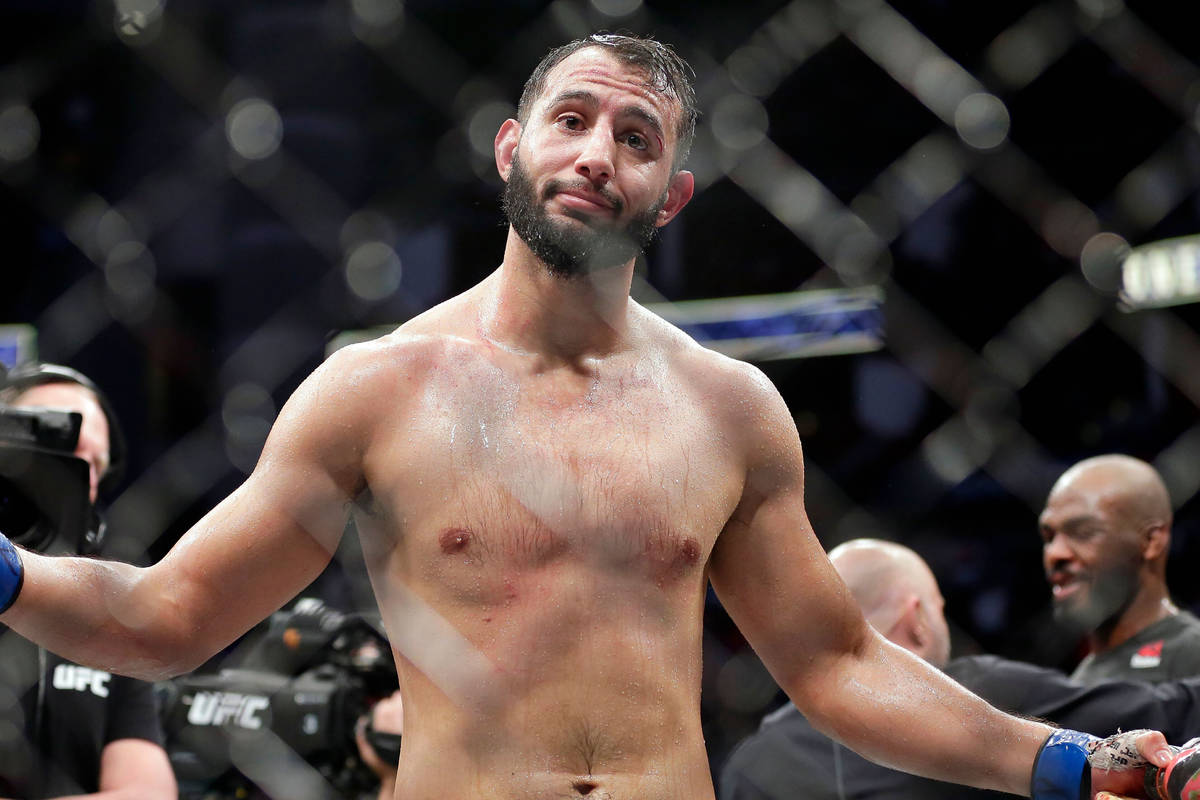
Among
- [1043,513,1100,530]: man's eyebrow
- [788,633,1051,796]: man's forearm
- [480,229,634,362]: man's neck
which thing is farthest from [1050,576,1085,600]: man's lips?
[480,229,634,362]: man's neck

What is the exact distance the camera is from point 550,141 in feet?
4.57

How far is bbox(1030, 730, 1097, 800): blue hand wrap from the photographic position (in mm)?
1297

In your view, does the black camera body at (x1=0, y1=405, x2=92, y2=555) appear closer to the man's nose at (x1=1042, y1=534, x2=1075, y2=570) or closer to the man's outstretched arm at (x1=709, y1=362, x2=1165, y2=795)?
the man's outstretched arm at (x1=709, y1=362, x2=1165, y2=795)

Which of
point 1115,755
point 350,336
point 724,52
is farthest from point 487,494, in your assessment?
point 724,52

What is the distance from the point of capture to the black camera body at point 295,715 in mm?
2332

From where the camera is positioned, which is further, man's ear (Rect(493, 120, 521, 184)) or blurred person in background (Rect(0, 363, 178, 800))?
blurred person in background (Rect(0, 363, 178, 800))

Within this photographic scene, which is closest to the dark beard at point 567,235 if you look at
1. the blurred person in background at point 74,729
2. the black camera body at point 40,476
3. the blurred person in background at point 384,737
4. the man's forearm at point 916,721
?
the man's forearm at point 916,721

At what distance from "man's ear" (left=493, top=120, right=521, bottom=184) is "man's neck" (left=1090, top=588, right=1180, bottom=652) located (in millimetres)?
1693

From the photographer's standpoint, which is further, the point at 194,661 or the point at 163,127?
the point at 163,127

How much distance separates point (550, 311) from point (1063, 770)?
0.71 meters

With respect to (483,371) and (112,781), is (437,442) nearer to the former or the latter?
(483,371)

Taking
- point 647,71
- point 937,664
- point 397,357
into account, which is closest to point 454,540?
point 397,357

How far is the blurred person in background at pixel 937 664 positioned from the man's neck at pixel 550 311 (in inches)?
40.2

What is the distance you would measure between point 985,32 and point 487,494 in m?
2.74
